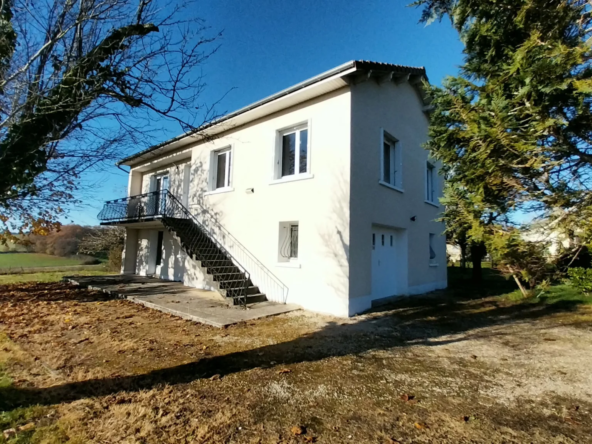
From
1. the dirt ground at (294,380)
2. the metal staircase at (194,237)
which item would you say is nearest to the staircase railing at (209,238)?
the metal staircase at (194,237)

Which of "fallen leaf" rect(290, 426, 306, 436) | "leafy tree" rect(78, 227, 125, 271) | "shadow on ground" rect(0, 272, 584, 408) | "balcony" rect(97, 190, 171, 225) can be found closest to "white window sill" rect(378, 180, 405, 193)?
"shadow on ground" rect(0, 272, 584, 408)

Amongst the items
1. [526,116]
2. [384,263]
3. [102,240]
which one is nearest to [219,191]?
[384,263]

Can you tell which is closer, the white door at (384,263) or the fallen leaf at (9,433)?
the fallen leaf at (9,433)

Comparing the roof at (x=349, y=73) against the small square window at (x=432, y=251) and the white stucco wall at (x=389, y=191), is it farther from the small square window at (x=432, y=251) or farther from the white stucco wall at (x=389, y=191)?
the small square window at (x=432, y=251)

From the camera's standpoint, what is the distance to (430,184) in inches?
544

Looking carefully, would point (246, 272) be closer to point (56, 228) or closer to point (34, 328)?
point (34, 328)

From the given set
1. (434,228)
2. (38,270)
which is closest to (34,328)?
(434,228)

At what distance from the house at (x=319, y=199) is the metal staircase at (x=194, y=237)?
6cm

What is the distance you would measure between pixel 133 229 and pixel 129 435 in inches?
638

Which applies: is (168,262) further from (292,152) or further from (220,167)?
(292,152)

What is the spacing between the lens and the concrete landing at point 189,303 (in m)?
7.57

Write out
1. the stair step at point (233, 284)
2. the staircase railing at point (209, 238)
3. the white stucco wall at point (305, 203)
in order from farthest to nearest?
the stair step at point (233, 284) → the staircase railing at point (209, 238) → the white stucco wall at point (305, 203)

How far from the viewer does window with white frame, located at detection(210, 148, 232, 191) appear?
40.8 ft

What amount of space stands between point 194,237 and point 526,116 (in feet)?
35.0
